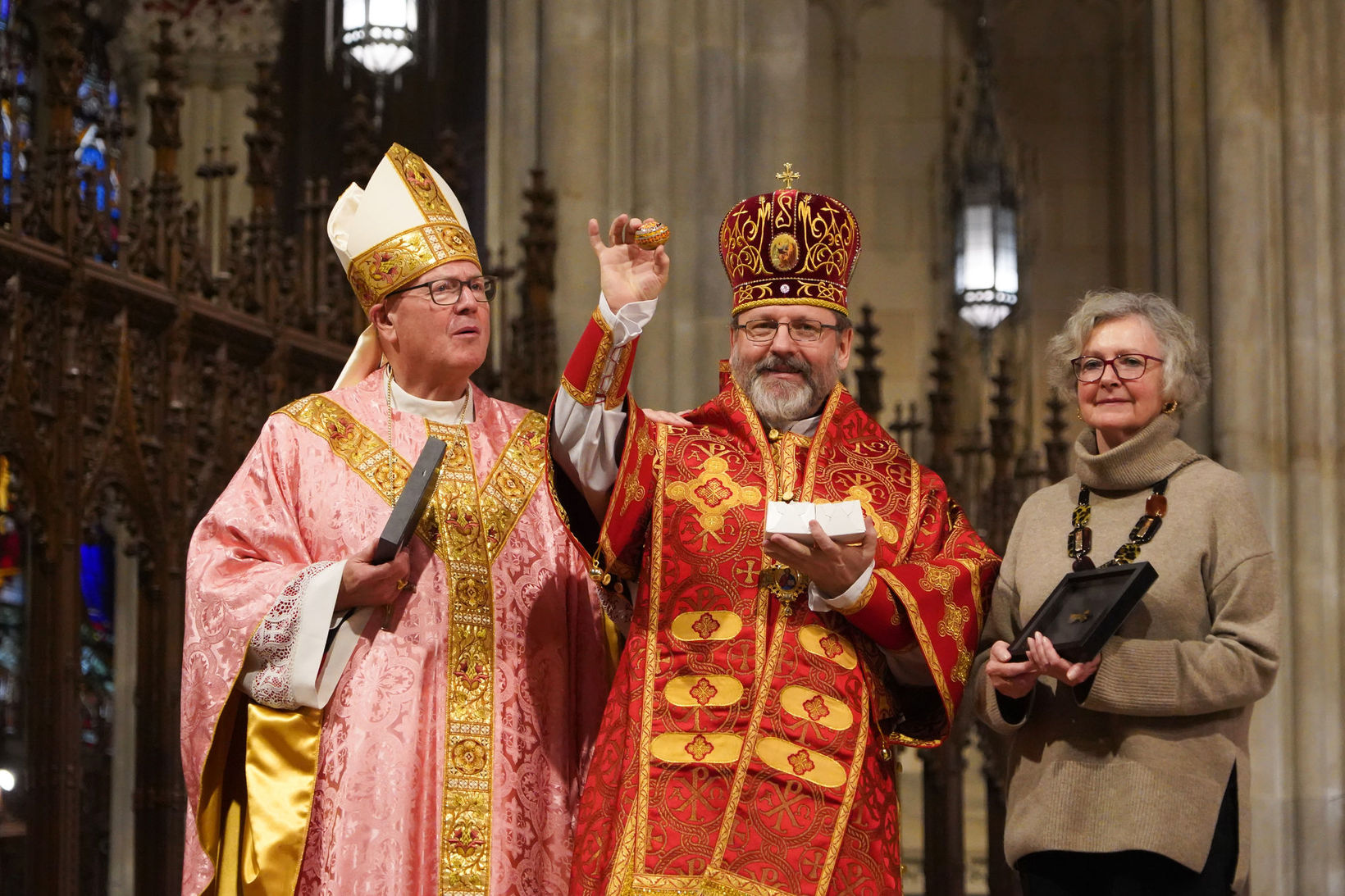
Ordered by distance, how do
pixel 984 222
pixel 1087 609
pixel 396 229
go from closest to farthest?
pixel 1087 609 < pixel 396 229 < pixel 984 222

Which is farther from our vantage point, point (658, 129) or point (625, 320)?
point (658, 129)

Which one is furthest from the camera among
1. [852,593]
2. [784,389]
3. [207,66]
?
[207,66]

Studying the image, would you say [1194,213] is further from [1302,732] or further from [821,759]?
[821,759]

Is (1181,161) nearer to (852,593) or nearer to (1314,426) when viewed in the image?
(1314,426)

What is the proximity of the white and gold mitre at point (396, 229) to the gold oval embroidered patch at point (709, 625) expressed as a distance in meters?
0.95

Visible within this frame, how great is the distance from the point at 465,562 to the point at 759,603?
2.12 feet

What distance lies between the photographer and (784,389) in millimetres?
4262

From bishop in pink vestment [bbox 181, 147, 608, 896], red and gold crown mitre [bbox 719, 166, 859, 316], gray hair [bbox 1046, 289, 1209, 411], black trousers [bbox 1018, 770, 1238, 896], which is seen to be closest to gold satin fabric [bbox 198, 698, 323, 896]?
bishop in pink vestment [bbox 181, 147, 608, 896]

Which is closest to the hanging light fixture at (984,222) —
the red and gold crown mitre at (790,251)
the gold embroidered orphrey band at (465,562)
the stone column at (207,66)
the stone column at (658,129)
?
the stone column at (658,129)

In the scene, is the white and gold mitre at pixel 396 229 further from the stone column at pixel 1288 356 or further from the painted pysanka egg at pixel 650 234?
the stone column at pixel 1288 356

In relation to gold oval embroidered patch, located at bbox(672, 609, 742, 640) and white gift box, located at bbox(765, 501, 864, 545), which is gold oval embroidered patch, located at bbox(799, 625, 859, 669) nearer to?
gold oval embroidered patch, located at bbox(672, 609, 742, 640)

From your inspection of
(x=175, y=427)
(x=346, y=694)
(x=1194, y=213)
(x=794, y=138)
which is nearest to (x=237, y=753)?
(x=346, y=694)

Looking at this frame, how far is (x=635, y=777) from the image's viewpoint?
13.2ft

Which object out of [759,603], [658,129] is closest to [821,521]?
[759,603]
